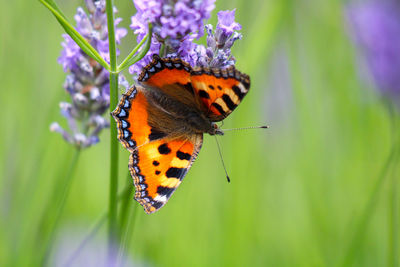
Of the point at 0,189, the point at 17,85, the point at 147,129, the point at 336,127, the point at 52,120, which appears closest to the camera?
the point at 147,129

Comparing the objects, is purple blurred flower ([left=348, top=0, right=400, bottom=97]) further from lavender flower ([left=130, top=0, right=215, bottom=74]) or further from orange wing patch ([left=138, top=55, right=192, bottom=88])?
lavender flower ([left=130, top=0, right=215, bottom=74])

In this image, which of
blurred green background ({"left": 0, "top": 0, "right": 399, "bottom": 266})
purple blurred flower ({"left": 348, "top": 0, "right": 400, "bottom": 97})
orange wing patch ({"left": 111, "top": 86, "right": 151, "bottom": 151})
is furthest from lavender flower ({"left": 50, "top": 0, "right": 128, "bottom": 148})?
purple blurred flower ({"left": 348, "top": 0, "right": 400, "bottom": 97})

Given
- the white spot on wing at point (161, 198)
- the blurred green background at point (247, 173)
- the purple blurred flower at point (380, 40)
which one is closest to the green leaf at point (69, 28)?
the white spot on wing at point (161, 198)

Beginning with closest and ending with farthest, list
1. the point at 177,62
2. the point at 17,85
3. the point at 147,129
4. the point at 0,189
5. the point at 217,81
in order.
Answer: the point at 177,62, the point at 217,81, the point at 147,129, the point at 0,189, the point at 17,85

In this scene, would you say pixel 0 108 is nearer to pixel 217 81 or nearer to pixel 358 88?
pixel 217 81

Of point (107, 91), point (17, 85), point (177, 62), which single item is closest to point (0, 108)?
point (17, 85)

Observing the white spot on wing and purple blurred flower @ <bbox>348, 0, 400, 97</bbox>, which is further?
purple blurred flower @ <bbox>348, 0, 400, 97</bbox>
